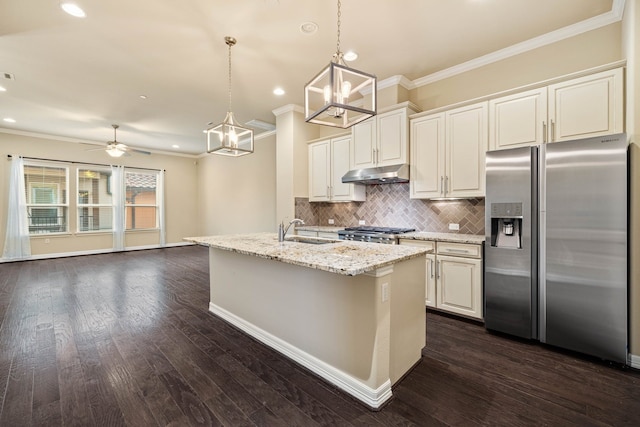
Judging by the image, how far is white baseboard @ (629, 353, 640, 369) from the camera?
219 cm

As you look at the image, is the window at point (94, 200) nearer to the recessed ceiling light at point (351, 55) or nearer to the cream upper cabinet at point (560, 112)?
the recessed ceiling light at point (351, 55)

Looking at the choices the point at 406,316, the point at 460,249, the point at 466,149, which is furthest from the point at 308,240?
the point at 466,149

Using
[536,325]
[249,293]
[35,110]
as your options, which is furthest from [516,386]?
[35,110]

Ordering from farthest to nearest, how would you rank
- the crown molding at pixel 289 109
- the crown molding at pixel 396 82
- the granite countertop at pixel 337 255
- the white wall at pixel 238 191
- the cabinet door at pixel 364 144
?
the white wall at pixel 238 191, the crown molding at pixel 289 109, the cabinet door at pixel 364 144, the crown molding at pixel 396 82, the granite countertop at pixel 337 255

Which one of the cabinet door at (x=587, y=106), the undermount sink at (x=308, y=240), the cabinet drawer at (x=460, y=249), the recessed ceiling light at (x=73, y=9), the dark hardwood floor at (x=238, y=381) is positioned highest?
the recessed ceiling light at (x=73, y=9)

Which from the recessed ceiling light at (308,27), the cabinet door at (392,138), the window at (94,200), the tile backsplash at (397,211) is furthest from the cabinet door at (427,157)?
the window at (94,200)

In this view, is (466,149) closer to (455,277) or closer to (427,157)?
(427,157)

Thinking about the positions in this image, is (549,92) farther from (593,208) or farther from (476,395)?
(476,395)

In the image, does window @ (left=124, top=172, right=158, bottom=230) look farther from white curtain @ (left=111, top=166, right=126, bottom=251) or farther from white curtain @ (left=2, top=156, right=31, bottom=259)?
white curtain @ (left=2, top=156, right=31, bottom=259)

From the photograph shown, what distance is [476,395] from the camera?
1.91 meters

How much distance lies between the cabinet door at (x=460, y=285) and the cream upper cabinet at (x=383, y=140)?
147 cm

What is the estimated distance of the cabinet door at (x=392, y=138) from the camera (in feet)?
12.5

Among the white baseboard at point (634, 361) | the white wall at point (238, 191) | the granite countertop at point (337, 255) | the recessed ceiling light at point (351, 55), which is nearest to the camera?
the granite countertop at point (337, 255)

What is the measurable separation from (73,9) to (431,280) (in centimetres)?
449
